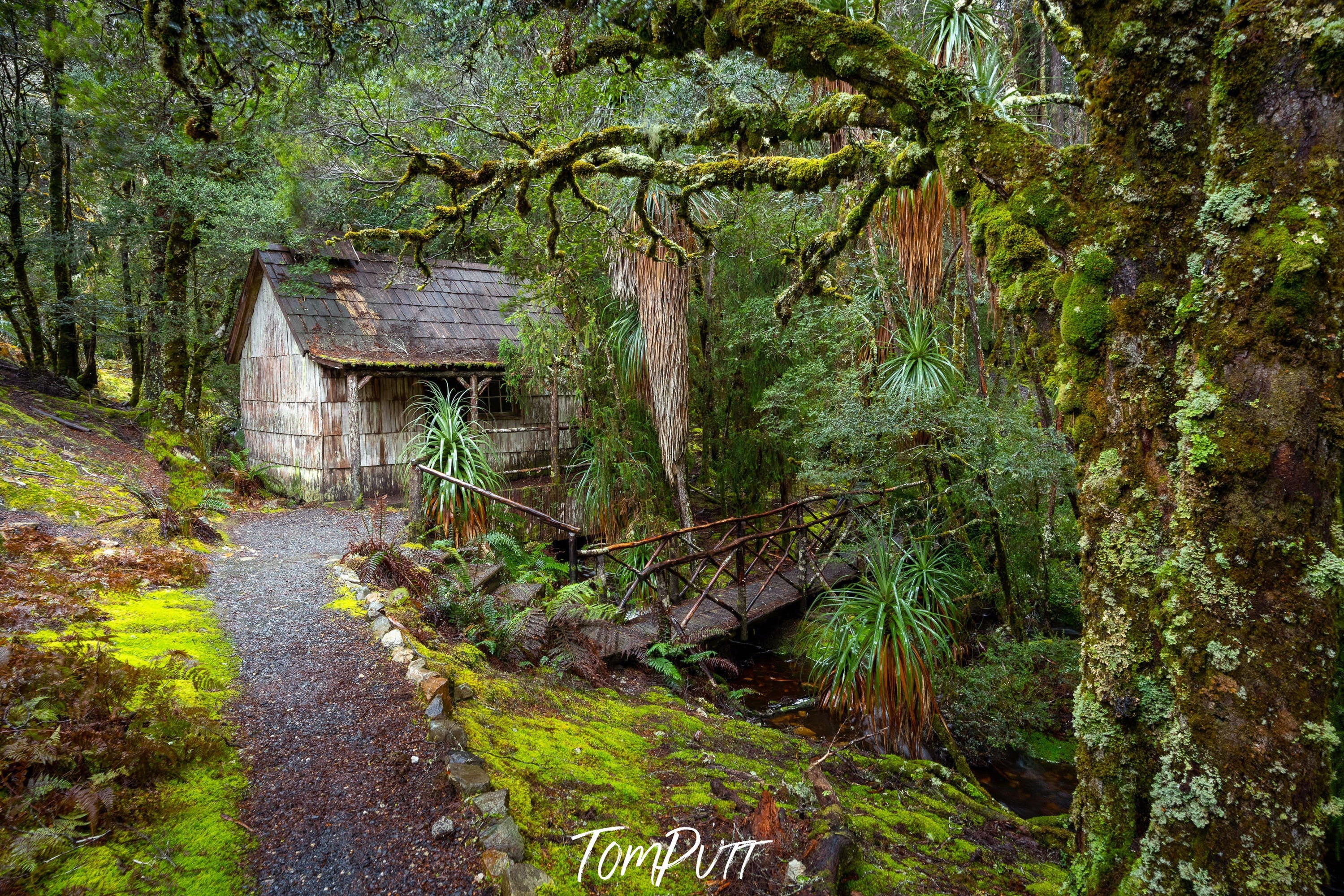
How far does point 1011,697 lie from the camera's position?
199 inches

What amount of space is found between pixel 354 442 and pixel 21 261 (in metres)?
5.66

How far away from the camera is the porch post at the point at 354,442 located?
9672 mm

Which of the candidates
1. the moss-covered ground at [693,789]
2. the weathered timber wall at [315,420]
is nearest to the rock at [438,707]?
the moss-covered ground at [693,789]

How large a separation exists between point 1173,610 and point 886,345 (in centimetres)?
446

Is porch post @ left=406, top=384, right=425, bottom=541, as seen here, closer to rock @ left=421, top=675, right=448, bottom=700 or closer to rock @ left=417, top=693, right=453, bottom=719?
rock @ left=421, top=675, right=448, bottom=700

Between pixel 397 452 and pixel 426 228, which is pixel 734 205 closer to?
pixel 426 228

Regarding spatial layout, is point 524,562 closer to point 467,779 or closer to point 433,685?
point 433,685

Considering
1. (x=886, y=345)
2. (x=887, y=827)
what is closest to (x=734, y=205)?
(x=886, y=345)

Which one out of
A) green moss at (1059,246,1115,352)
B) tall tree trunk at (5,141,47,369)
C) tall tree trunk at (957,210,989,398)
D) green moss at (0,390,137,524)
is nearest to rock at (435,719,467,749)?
green moss at (1059,246,1115,352)

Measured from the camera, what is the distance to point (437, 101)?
8500mm

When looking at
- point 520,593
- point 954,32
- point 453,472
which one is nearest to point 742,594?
point 520,593

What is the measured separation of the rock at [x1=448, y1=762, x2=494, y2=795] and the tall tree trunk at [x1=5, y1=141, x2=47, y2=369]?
427 inches

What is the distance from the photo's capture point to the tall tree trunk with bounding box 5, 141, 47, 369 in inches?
365

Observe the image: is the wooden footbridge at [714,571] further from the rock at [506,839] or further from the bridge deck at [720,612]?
the rock at [506,839]
